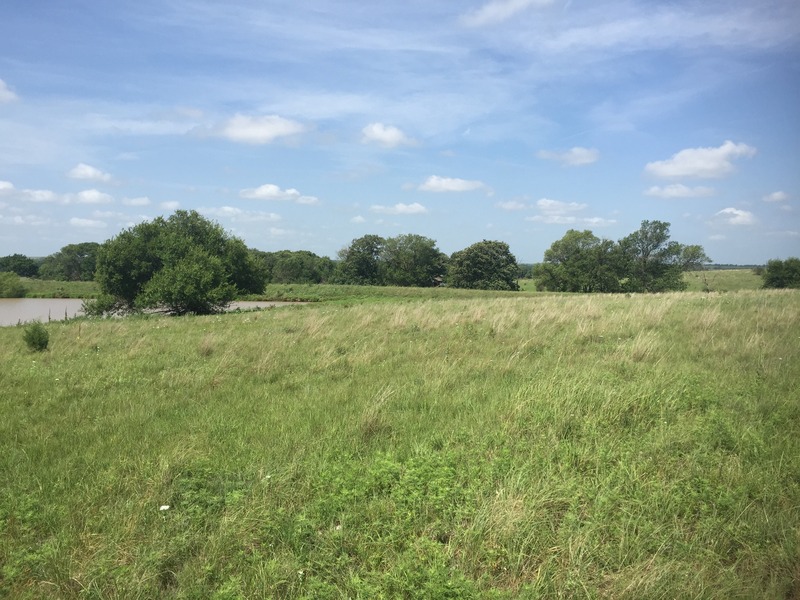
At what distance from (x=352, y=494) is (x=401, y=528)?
59 cm

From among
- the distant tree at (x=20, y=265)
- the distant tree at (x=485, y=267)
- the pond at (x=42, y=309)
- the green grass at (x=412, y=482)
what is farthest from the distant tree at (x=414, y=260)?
the green grass at (x=412, y=482)

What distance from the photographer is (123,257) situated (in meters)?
39.0

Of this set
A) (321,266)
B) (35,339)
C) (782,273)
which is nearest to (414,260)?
(321,266)

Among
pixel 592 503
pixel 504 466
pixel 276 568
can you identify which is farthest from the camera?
pixel 504 466

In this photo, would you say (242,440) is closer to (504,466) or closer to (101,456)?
(101,456)

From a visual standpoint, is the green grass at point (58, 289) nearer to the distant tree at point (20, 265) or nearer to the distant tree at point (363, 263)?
the distant tree at point (20, 265)

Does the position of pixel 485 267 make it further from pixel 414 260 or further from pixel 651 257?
pixel 651 257

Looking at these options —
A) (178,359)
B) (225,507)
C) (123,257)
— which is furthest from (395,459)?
(123,257)

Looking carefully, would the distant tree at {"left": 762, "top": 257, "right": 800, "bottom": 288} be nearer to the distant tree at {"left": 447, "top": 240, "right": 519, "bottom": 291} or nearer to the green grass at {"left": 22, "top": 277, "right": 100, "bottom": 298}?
the distant tree at {"left": 447, "top": 240, "right": 519, "bottom": 291}

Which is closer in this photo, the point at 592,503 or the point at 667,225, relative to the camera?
the point at 592,503

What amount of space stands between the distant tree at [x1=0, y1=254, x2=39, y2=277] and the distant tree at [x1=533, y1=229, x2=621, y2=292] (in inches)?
4070

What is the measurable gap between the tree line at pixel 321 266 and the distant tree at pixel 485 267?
183 mm

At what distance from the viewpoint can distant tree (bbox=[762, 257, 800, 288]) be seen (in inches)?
2591

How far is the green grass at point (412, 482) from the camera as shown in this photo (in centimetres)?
310
